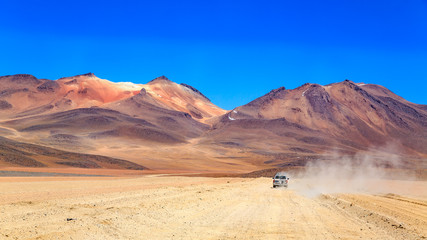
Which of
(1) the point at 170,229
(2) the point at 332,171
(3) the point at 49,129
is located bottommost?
(1) the point at 170,229

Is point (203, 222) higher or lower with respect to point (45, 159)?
lower

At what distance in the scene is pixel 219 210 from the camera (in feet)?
66.8

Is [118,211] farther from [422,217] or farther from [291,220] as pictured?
[422,217]

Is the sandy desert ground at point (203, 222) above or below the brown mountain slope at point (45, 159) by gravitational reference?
below

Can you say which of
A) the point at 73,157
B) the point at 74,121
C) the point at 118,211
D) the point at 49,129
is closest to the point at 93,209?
the point at 118,211

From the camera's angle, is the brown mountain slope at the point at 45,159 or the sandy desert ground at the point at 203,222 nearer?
the sandy desert ground at the point at 203,222

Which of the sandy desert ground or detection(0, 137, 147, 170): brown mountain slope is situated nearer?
the sandy desert ground

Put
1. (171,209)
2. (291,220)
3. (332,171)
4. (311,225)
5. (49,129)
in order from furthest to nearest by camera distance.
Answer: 1. (49,129)
2. (332,171)
3. (171,209)
4. (291,220)
5. (311,225)

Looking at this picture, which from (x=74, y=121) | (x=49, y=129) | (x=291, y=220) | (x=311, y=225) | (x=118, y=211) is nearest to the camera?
(x=311, y=225)

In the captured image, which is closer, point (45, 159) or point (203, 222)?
point (203, 222)

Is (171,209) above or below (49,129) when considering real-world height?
below

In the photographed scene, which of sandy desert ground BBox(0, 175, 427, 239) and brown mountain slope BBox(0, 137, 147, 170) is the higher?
brown mountain slope BBox(0, 137, 147, 170)

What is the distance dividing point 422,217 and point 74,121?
180m

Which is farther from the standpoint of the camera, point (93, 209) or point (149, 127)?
point (149, 127)
